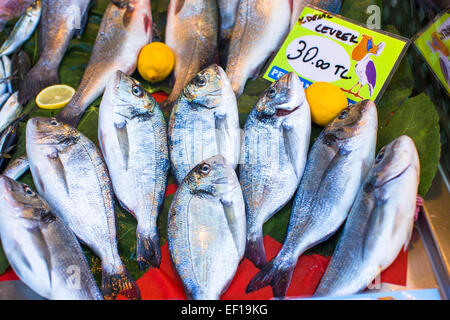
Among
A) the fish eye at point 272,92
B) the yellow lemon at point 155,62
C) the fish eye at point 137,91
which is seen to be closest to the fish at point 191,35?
the yellow lemon at point 155,62

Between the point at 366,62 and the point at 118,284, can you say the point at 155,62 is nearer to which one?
the point at 366,62

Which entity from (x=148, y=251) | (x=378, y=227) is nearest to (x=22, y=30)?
(x=148, y=251)

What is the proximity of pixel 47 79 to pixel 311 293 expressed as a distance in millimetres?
2299

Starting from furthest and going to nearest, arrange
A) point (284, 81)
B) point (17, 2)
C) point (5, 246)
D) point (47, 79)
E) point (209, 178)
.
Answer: point (17, 2), point (47, 79), point (284, 81), point (209, 178), point (5, 246)

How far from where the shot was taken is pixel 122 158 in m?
1.95

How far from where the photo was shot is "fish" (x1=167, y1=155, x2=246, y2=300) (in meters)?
1.56

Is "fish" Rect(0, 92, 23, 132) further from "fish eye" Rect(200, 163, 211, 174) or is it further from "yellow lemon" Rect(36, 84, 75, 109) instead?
"fish eye" Rect(200, 163, 211, 174)

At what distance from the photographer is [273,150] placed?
192 centimetres

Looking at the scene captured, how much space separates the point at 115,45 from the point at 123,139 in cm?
100

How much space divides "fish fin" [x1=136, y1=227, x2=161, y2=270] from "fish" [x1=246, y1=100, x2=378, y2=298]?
18.5 inches

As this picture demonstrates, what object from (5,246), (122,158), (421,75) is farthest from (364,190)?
(5,246)

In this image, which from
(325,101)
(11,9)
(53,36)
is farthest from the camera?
(11,9)

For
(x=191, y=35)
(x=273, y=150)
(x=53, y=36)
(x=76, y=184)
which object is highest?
(x=191, y=35)

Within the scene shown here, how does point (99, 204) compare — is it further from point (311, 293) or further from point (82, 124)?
point (311, 293)
